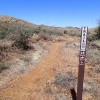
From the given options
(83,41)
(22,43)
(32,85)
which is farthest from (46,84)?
(22,43)

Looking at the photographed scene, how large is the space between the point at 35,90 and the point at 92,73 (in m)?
2.90

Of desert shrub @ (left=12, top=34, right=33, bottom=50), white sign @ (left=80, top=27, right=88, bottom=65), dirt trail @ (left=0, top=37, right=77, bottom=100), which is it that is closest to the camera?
white sign @ (left=80, top=27, right=88, bottom=65)

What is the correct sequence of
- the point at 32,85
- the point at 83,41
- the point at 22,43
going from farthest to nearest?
the point at 22,43 → the point at 32,85 → the point at 83,41

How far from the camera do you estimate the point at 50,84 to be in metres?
3.87

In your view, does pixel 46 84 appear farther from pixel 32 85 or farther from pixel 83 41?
pixel 83 41

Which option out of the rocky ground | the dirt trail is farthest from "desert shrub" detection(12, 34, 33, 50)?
the dirt trail

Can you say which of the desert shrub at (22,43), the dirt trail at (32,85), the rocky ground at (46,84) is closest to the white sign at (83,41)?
the rocky ground at (46,84)

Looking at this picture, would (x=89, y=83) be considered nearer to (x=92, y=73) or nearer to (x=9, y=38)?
(x=92, y=73)

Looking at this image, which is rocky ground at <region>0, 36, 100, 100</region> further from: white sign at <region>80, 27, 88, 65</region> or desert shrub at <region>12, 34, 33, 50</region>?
desert shrub at <region>12, 34, 33, 50</region>

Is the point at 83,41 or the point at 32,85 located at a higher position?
the point at 83,41

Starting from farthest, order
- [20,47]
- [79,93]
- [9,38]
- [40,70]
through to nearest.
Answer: [9,38] < [20,47] < [40,70] < [79,93]

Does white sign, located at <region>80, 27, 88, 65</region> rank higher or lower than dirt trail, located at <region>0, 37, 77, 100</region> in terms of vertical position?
higher

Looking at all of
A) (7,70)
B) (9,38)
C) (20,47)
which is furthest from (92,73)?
(9,38)

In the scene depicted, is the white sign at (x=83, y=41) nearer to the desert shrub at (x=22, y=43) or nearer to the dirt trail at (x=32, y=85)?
the dirt trail at (x=32, y=85)
